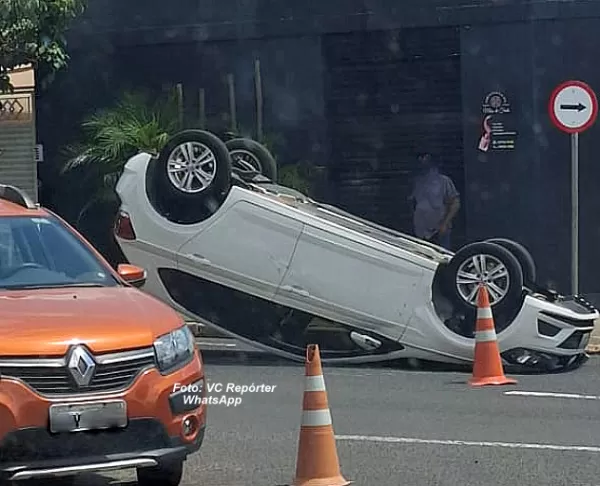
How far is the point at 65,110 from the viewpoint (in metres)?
19.8

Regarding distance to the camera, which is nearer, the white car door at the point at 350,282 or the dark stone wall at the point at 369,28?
the white car door at the point at 350,282

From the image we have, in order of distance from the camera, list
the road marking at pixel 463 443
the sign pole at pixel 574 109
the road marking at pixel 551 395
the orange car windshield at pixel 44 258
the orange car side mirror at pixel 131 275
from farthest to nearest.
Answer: the sign pole at pixel 574 109 → the road marking at pixel 551 395 → the road marking at pixel 463 443 → the orange car side mirror at pixel 131 275 → the orange car windshield at pixel 44 258

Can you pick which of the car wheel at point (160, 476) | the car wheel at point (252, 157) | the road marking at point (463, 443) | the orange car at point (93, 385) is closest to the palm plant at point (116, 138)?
the car wheel at point (252, 157)

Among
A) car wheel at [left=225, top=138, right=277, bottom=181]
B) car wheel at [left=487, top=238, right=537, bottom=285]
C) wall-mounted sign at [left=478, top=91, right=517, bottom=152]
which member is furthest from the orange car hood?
wall-mounted sign at [left=478, top=91, right=517, bottom=152]

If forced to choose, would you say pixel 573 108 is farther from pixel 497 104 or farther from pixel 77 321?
pixel 77 321

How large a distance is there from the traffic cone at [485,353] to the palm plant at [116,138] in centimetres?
674

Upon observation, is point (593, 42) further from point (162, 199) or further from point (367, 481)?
point (367, 481)

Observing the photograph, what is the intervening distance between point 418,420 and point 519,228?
8713mm

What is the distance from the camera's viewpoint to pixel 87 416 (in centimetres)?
636

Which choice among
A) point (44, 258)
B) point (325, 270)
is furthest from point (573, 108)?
point (44, 258)

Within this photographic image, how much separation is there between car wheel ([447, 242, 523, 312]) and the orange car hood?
18.3 ft

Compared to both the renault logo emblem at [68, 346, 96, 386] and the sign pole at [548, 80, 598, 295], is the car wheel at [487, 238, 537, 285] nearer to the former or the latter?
the sign pole at [548, 80, 598, 295]

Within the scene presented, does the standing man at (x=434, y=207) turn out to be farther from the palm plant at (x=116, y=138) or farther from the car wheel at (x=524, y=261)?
the car wheel at (x=524, y=261)

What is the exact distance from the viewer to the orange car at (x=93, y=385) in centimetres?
627
